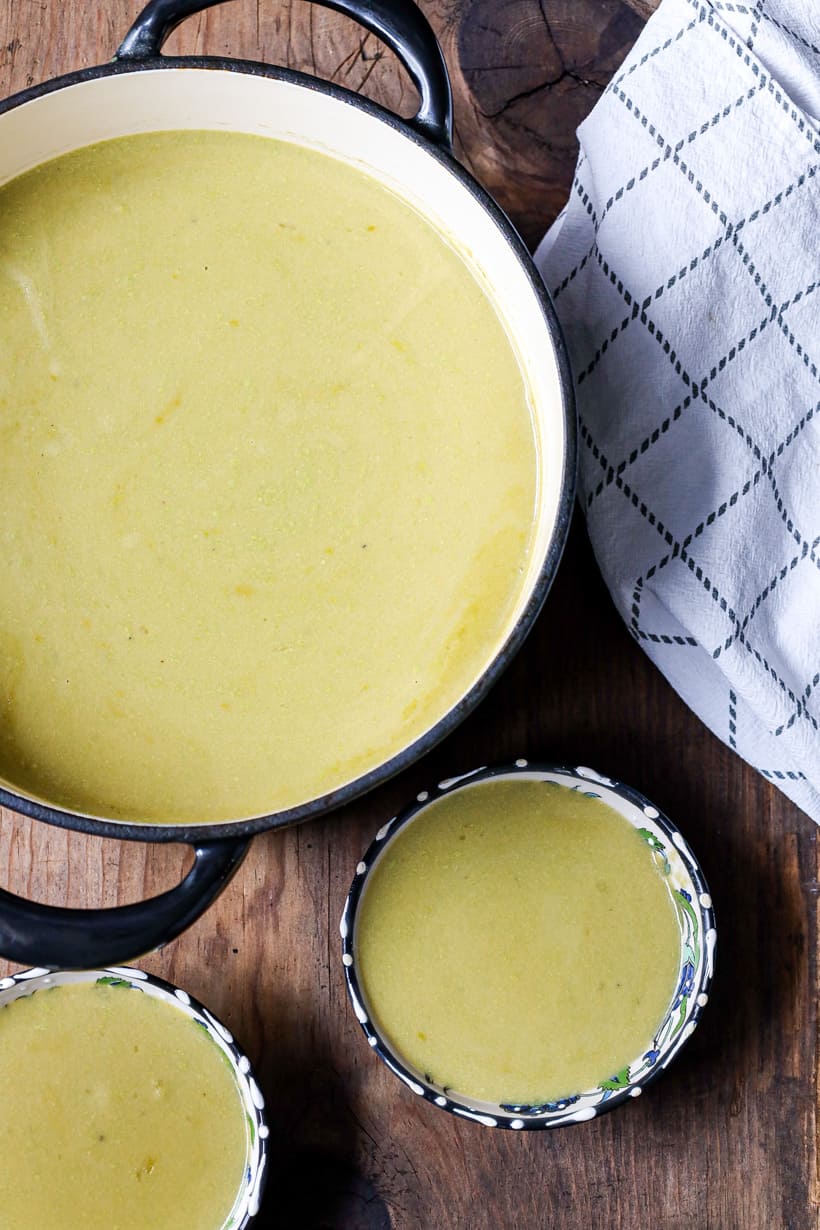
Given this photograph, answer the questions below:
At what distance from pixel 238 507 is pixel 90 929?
30 centimetres

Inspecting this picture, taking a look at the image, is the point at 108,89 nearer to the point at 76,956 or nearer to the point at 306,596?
the point at 306,596

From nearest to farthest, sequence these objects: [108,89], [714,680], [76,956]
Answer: [76,956] < [108,89] < [714,680]

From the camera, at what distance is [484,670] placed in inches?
27.9

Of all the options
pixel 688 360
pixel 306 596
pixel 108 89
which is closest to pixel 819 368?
pixel 688 360

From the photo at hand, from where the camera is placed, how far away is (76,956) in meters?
0.68

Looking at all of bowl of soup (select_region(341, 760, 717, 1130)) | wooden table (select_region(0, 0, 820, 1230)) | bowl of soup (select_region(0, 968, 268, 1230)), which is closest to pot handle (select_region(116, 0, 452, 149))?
wooden table (select_region(0, 0, 820, 1230))

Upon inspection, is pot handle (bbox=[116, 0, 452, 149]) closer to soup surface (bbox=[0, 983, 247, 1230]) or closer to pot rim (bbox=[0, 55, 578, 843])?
pot rim (bbox=[0, 55, 578, 843])

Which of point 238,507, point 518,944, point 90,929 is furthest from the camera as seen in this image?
point 518,944

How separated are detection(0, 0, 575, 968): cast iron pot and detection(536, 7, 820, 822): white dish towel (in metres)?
0.10

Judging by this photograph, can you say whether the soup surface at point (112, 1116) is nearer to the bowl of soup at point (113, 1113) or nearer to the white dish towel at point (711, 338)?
the bowl of soup at point (113, 1113)

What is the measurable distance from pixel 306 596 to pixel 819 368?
1.36 feet

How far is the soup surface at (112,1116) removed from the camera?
94 centimetres

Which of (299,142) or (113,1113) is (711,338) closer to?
(299,142)

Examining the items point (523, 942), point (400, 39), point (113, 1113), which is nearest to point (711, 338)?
→ point (400, 39)
